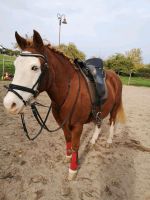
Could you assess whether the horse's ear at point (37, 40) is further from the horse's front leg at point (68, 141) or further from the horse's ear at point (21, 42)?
the horse's front leg at point (68, 141)

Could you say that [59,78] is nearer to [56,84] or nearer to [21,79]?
[56,84]

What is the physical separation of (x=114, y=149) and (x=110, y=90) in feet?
3.92

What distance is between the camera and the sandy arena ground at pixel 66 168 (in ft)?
9.09

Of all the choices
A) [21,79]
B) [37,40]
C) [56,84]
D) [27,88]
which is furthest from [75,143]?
[37,40]

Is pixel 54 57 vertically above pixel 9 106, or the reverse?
pixel 54 57

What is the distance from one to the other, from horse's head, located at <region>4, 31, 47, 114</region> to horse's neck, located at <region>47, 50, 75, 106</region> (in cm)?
34

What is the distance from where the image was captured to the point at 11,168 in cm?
317

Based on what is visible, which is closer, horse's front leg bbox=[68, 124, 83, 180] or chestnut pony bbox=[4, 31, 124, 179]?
chestnut pony bbox=[4, 31, 124, 179]

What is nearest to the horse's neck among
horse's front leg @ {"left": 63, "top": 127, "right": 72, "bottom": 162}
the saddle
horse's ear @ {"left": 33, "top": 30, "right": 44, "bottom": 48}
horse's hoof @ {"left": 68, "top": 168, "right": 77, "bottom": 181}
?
horse's ear @ {"left": 33, "top": 30, "right": 44, "bottom": 48}

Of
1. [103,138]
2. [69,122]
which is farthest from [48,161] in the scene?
[103,138]

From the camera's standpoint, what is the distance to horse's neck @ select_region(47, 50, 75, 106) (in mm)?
2631

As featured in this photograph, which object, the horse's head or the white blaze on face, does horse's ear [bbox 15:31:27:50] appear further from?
the white blaze on face

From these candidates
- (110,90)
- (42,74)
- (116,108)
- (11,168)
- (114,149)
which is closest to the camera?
(42,74)

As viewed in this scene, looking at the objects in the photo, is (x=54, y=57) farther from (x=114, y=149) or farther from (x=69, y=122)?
(x=114, y=149)
